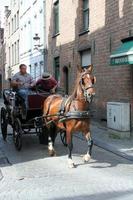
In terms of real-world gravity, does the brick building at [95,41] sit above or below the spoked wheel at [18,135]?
above

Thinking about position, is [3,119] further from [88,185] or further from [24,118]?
[88,185]

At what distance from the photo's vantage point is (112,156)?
1129cm

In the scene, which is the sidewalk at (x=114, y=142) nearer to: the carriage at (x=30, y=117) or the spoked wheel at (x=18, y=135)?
the carriage at (x=30, y=117)

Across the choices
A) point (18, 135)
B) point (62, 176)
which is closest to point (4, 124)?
point (18, 135)

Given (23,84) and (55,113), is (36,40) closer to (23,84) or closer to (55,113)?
(23,84)

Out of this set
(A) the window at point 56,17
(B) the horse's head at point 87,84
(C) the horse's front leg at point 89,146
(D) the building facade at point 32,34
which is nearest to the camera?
(B) the horse's head at point 87,84

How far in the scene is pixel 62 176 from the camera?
8859 millimetres

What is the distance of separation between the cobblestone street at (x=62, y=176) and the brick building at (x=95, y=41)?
4.88 m

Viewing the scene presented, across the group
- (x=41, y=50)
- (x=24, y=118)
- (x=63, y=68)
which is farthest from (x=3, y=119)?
(x=41, y=50)

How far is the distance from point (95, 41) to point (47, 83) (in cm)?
709

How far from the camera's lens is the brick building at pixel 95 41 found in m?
15.9

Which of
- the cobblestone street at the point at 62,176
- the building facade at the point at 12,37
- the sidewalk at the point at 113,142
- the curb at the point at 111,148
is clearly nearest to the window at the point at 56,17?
the sidewalk at the point at 113,142

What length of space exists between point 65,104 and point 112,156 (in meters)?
1.93

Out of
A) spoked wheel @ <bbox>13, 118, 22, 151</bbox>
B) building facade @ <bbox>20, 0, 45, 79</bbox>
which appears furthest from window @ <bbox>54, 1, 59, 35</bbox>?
spoked wheel @ <bbox>13, 118, 22, 151</bbox>
